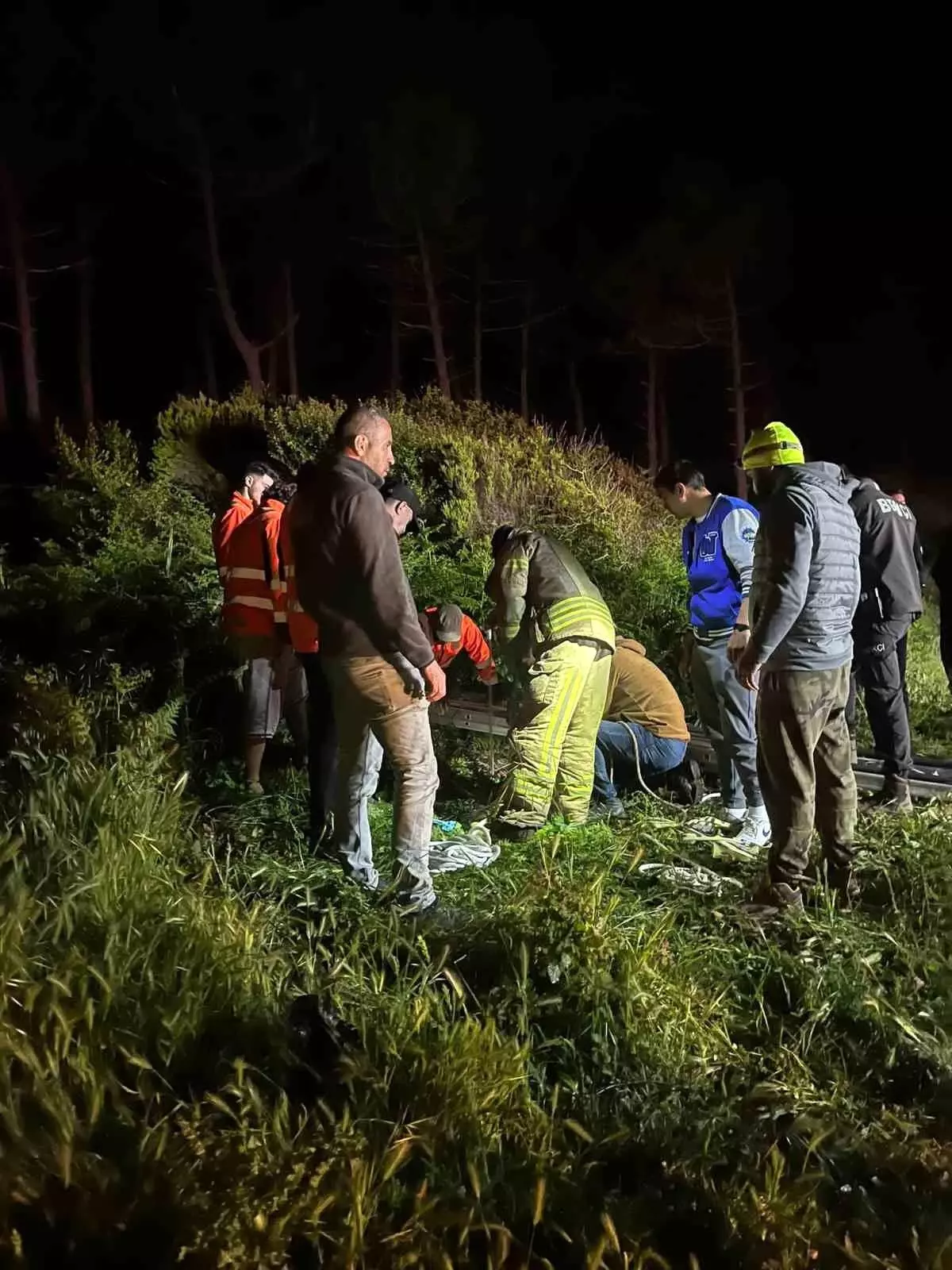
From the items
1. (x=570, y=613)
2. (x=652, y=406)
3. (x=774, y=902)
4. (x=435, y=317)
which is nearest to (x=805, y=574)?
(x=774, y=902)

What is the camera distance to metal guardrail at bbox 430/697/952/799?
5441mm

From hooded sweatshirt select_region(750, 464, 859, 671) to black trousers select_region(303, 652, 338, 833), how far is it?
6.18 ft

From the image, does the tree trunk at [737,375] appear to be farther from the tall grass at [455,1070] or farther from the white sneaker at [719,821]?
the tall grass at [455,1070]

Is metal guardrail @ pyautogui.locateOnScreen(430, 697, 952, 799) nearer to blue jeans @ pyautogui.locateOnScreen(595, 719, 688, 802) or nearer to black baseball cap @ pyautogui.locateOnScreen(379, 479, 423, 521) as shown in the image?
blue jeans @ pyautogui.locateOnScreen(595, 719, 688, 802)

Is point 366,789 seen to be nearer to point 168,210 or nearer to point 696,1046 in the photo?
point 696,1046

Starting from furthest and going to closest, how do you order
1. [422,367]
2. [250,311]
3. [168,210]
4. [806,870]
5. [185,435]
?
[422,367] < [250,311] < [168,210] < [185,435] < [806,870]

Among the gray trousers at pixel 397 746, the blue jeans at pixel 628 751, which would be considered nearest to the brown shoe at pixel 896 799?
the blue jeans at pixel 628 751

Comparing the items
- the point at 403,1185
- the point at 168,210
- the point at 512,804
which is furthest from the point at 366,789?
the point at 168,210

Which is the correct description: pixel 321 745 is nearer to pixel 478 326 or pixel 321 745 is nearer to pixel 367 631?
pixel 367 631

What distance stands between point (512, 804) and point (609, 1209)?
262 centimetres

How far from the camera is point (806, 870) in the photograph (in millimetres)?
4129

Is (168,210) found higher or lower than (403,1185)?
higher

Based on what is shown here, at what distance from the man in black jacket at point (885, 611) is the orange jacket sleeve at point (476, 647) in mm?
2035

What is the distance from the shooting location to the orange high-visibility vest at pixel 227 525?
5.38 m
